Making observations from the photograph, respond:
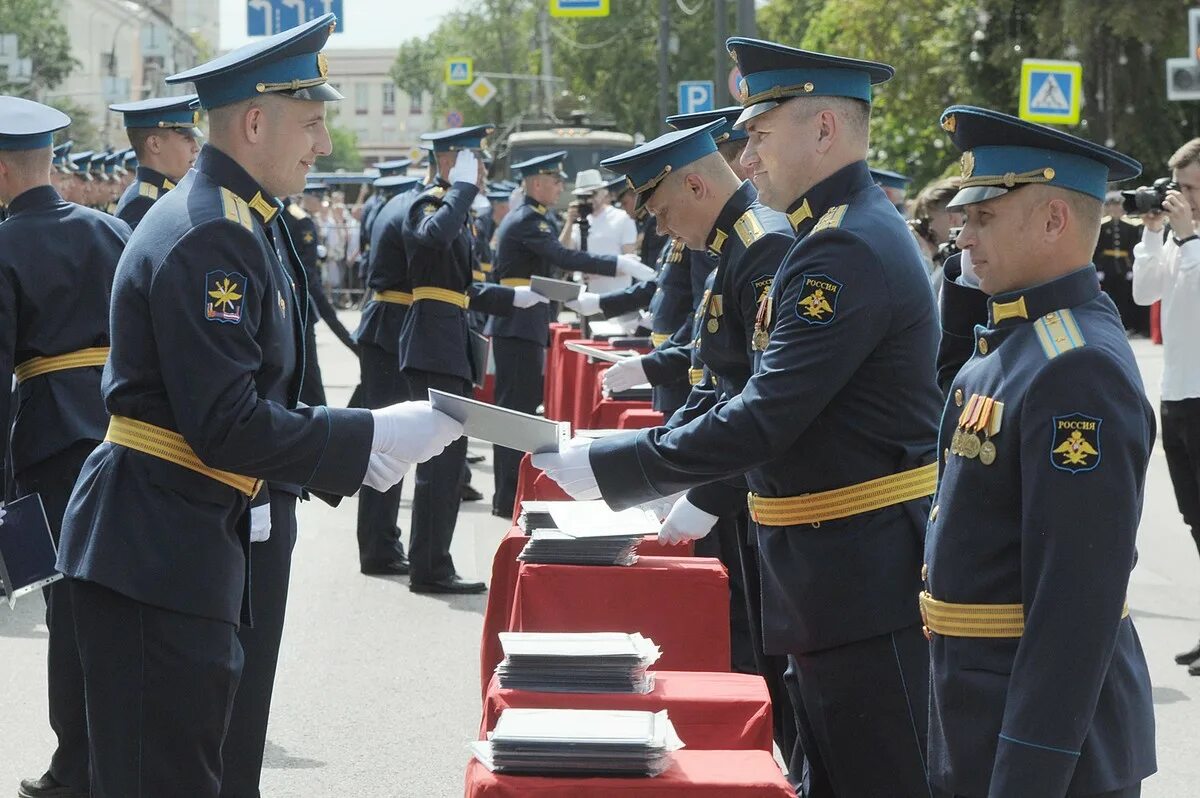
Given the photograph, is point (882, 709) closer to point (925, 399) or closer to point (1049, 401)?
point (925, 399)

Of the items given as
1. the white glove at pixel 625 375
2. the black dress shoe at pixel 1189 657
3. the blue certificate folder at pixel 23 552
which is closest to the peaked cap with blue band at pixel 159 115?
the blue certificate folder at pixel 23 552

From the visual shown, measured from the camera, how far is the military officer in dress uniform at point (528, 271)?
11391mm

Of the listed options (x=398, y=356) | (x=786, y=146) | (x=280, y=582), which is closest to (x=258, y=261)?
(x=280, y=582)

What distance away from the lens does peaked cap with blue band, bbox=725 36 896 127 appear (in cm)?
398

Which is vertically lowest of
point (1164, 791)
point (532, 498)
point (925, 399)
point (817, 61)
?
point (1164, 791)

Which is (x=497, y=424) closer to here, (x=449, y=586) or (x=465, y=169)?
(x=449, y=586)

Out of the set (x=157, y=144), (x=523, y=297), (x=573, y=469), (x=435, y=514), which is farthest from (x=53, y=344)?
(x=523, y=297)

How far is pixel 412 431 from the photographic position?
12.4 feet

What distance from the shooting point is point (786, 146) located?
13.2 ft

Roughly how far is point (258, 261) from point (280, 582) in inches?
36.9

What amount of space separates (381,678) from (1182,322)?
371 centimetres

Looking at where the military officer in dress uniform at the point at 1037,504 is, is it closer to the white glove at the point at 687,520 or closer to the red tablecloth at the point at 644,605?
the white glove at the point at 687,520

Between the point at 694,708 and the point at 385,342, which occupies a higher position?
the point at 385,342

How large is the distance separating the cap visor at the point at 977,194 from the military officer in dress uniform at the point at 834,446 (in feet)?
1.99
